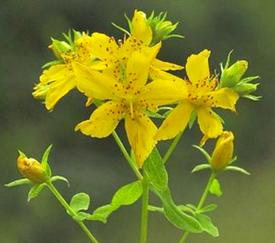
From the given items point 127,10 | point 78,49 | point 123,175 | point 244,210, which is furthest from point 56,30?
point 78,49

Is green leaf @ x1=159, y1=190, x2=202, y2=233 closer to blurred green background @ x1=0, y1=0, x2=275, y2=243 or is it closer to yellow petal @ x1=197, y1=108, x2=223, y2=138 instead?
yellow petal @ x1=197, y1=108, x2=223, y2=138

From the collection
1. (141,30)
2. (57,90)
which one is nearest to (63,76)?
(57,90)

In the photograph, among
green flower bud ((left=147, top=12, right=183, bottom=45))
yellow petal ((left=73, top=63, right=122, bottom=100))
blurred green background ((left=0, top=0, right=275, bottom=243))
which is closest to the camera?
yellow petal ((left=73, top=63, right=122, bottom=100))

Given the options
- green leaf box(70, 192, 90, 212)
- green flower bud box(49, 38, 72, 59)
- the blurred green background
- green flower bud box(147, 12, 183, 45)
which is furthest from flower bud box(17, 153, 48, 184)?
the blurred green background

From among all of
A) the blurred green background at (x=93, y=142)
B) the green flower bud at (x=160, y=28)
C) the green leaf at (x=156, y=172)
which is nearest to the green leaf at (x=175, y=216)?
the green leaf at (x=156, y=172)

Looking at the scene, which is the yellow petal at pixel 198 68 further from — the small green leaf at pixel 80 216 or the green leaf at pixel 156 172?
the small green leaf at pixel 80 216

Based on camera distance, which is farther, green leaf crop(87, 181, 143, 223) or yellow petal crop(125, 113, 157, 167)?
green leaf crop(87, 181, 143, 223)
